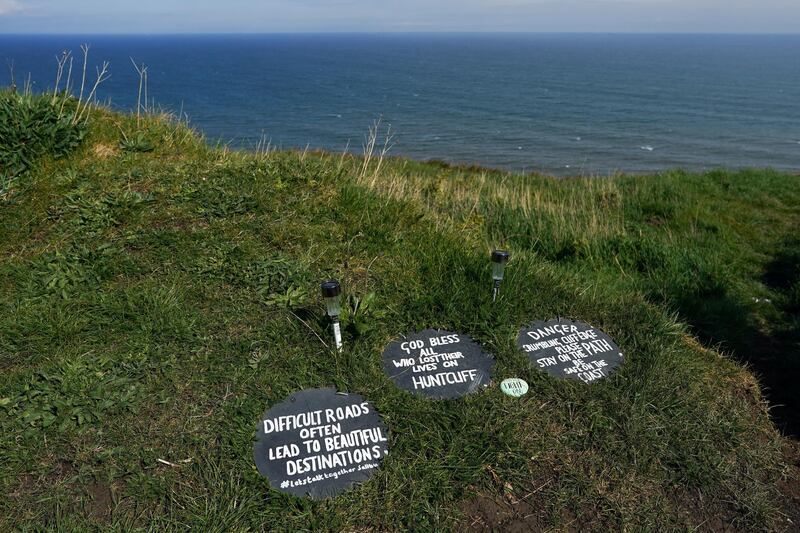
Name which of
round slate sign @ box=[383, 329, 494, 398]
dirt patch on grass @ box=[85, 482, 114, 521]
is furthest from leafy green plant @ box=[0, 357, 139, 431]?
round slate sign @ box=[383, 329, 494, 398]

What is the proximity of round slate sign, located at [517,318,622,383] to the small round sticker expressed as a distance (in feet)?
0.98

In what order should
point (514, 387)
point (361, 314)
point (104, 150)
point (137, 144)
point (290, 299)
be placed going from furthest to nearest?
point (137, 144) < point (104, 150) < point (290, 299) < point (361, 314) < point (514, 387)

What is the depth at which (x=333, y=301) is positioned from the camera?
368cm

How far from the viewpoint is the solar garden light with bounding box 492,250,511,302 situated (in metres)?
4.29

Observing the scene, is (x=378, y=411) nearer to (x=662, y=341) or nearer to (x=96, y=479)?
(x=96, y=479)

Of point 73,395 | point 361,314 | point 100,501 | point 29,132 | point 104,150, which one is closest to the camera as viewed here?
point 100,501

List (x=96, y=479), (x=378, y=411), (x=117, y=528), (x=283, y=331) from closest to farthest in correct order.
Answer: (x=117, y=528) < (x=96, y=479) < (x=378, y=411) < (x=283, y=331)

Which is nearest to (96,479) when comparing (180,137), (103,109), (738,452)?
(738,452)

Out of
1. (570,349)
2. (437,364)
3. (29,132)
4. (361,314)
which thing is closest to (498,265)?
(570,349)

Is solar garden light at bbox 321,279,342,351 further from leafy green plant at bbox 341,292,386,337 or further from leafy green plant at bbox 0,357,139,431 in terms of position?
leafy green plant at bbox 0,357,139,431

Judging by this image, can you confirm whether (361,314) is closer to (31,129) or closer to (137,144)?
(137,144)

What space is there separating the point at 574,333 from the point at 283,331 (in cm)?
255

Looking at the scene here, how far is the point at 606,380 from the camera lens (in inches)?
154

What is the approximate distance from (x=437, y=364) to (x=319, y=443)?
118cm
